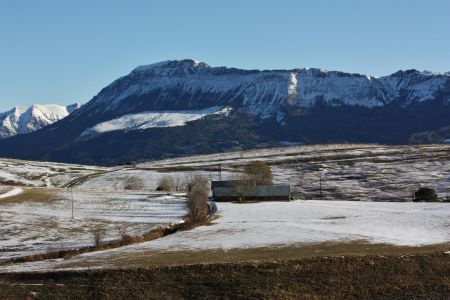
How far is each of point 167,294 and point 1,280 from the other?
1348 centimetres

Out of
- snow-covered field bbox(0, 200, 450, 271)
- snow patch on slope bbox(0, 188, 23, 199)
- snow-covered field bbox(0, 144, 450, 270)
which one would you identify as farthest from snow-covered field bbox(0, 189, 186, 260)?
snow-covered field bbox(0, 200, 450, 271)

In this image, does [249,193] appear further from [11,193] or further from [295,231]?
[295,231]

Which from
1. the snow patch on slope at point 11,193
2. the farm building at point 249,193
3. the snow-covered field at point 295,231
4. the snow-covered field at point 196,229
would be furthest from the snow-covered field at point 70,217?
the farm building at point 249,193

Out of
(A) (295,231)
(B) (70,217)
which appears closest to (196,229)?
(A) (295,231)

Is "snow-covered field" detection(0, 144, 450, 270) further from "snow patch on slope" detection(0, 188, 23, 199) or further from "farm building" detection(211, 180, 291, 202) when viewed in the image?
"farm building" detection(211, 180, 291, 202)

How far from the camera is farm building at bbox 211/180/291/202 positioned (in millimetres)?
134250

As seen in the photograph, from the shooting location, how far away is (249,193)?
136 metres

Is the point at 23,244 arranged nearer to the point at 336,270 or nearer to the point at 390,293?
the point at 336,270

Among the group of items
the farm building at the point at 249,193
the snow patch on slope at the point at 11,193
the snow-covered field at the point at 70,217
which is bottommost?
the farm building at the point at 249,193

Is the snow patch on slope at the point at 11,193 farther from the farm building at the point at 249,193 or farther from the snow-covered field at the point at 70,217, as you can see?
the farm building at the point at 249,193

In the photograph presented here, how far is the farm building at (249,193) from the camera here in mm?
134250

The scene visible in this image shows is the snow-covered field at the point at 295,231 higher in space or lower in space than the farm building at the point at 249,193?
higher

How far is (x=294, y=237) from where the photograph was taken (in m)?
66.1

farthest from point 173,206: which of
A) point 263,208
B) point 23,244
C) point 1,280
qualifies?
point 1,280
